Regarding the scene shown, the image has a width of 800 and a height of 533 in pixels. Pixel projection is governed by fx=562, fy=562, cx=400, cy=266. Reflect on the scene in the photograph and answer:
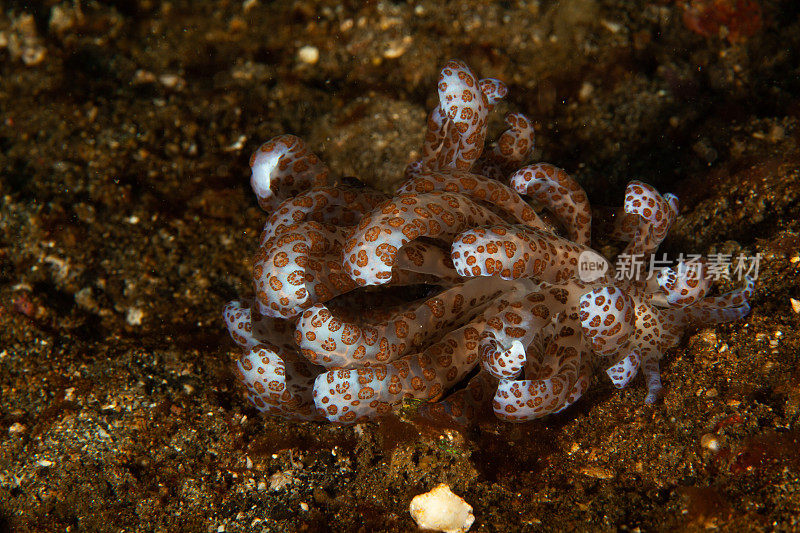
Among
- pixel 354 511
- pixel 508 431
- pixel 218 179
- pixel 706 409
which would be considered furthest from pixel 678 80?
pixel 354 511

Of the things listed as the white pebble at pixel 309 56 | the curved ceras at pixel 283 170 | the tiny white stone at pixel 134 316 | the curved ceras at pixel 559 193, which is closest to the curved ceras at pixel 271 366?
the curved ceras at pixel 283 170

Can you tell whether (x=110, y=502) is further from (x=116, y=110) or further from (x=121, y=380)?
(x=116, y=110)

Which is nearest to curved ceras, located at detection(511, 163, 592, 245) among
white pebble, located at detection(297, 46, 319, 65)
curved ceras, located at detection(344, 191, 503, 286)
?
curved ceras, located at detection(344, 191, 503, 286)

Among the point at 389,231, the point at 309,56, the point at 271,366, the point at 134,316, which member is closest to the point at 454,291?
the point at 389,231

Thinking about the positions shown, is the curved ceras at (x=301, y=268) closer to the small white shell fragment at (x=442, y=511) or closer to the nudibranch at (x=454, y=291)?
the nudibranch at (x=454, y=291)

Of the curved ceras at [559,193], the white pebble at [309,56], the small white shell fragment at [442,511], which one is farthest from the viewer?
the white pebble at [309,56]

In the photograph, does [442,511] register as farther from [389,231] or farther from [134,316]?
[134,316]
